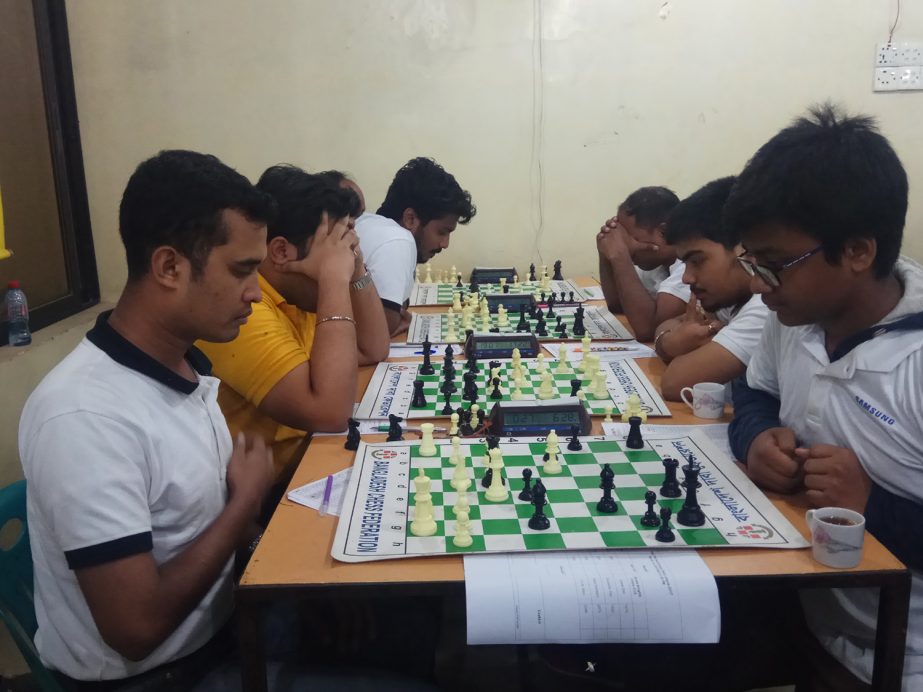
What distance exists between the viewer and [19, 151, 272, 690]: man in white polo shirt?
1.12 meters

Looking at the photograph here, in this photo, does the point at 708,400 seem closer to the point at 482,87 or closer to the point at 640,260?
the point at 640,260

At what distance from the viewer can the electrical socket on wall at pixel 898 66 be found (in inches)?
161

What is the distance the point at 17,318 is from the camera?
9.84ft

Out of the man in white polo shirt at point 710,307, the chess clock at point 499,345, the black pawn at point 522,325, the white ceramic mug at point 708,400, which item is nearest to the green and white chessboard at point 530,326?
the black pawn at point 522,325

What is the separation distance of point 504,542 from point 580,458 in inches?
15.9

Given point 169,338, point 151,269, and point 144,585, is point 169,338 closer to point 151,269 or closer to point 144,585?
point 151,269

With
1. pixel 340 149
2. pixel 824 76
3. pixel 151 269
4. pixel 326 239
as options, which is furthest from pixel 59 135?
pixel 824 76

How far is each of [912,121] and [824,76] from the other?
1.90 ft

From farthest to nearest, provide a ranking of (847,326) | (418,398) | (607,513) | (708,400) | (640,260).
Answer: (640,260), (418,398), (708,400), (847,326), (607,513)

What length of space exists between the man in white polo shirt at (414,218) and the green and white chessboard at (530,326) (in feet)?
0.32

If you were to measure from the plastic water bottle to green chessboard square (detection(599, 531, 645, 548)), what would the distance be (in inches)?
105

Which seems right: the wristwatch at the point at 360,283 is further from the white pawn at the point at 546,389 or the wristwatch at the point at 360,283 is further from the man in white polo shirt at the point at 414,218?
the white pawn at the point at 546,389

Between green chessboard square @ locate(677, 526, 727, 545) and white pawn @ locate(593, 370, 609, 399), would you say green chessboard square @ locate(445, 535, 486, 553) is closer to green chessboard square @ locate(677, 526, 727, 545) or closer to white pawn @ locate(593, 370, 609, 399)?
green chessboard square @ locate(677, 526, 727, 545)

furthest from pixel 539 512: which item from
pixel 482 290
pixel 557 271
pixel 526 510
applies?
pixel 557 271
